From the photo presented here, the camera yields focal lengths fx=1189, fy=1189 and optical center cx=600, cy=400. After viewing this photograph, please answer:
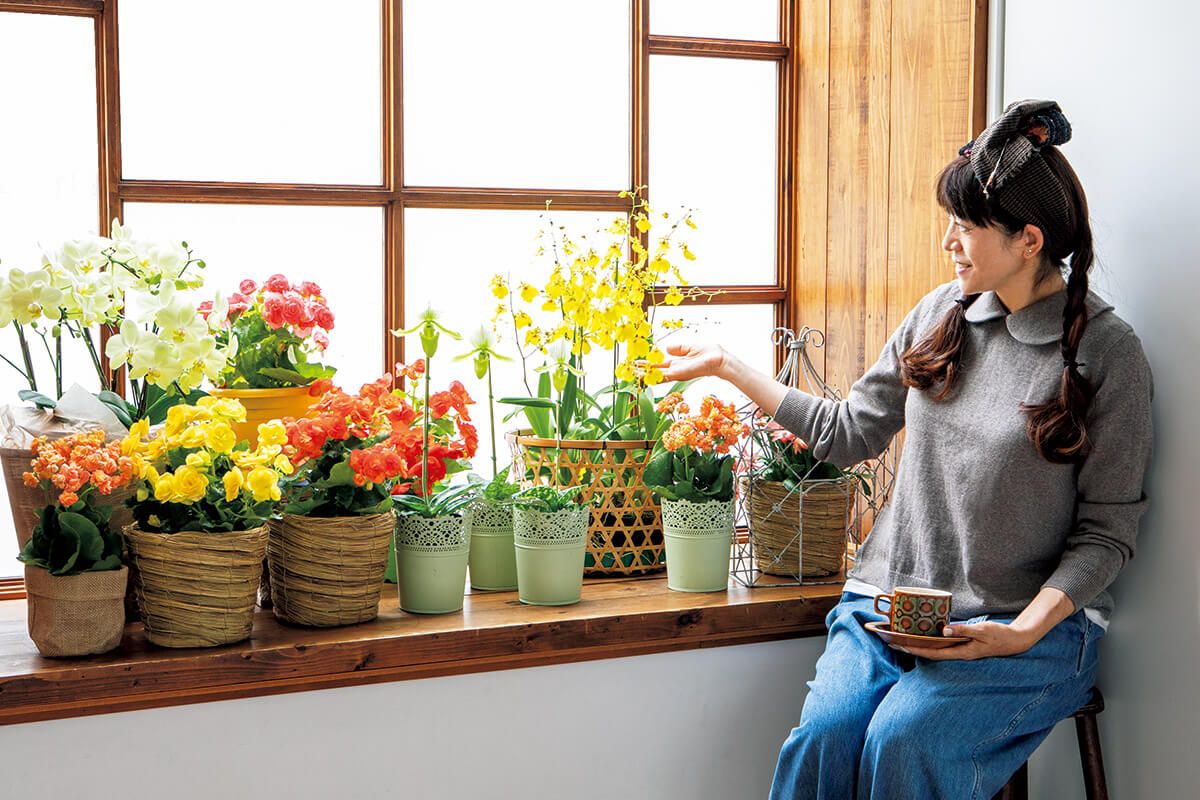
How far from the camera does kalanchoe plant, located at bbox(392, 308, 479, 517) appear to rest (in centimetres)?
212

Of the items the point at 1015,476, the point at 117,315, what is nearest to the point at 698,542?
the point at 1015,476

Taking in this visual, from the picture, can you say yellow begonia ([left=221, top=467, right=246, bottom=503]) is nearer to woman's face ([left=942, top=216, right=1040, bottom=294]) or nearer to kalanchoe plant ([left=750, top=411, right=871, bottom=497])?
kalanchoe plant ([left=750, top=411, right=871, bottom=497])

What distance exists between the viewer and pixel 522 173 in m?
2.67

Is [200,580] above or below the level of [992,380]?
below

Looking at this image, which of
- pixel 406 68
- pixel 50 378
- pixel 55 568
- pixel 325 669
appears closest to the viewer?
pixel 55 568

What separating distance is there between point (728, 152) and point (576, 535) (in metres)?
1.12

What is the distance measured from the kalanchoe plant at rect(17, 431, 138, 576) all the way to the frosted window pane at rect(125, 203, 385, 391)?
704 mm

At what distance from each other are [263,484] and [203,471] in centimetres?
10

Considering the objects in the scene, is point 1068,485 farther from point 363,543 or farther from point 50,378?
point 50,378

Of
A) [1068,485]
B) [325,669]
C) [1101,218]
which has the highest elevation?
[1101,218]

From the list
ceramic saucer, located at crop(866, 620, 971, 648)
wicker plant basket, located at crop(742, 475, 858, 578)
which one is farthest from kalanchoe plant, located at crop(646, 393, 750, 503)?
ceramic saucer, located at crop(866, 620, 971, 648)

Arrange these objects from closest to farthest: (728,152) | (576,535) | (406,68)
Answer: (576,535) → (406,68) → (728,152)

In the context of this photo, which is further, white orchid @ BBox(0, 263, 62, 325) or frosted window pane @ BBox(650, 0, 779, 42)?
frosted window pane @ BBox(650, 0, 779, 42)

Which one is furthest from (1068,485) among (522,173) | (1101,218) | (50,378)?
(50,378)
